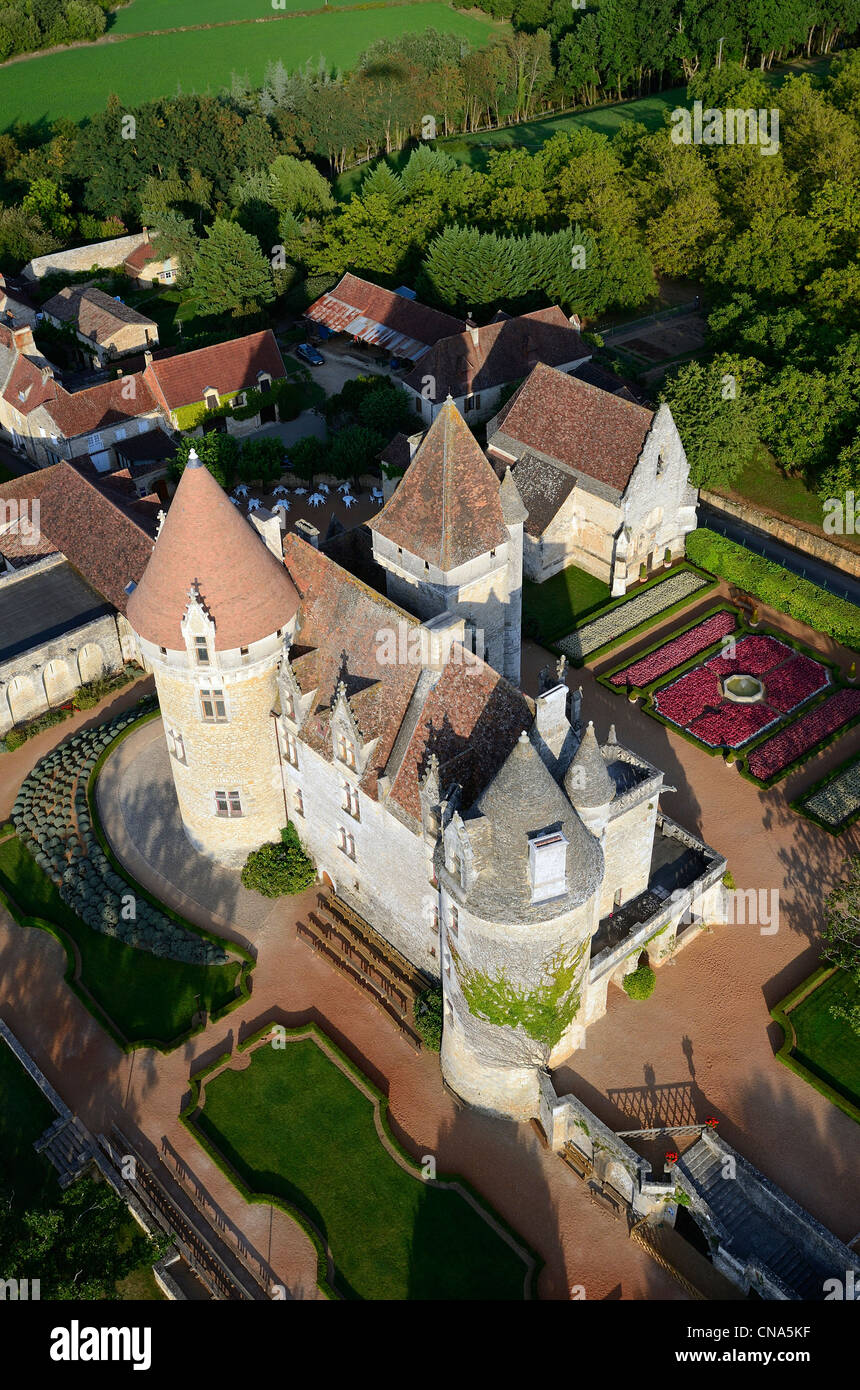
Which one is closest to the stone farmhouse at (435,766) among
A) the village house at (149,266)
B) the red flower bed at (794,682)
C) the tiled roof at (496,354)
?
the red flower bed at (794,682)

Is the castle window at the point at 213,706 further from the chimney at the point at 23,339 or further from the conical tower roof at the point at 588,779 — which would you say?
the chimney at the point at 23,339

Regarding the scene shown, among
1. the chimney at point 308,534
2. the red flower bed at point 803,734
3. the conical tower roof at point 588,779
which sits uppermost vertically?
the chimney at point 308,534

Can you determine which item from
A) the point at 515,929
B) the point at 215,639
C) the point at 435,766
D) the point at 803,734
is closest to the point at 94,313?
the point at 215,639

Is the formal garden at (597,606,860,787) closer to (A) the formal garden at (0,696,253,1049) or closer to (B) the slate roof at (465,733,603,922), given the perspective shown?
(B) the slate roof at (465,733,603,922)

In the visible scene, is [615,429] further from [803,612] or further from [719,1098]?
[719,1098]

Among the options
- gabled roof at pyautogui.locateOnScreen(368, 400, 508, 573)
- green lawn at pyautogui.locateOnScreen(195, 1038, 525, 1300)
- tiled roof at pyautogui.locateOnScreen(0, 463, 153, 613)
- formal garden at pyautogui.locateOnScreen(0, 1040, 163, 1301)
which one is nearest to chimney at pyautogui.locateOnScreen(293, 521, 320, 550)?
gabled roof at pyautogui.locateOnScreen(368, 400, 508, 573)
